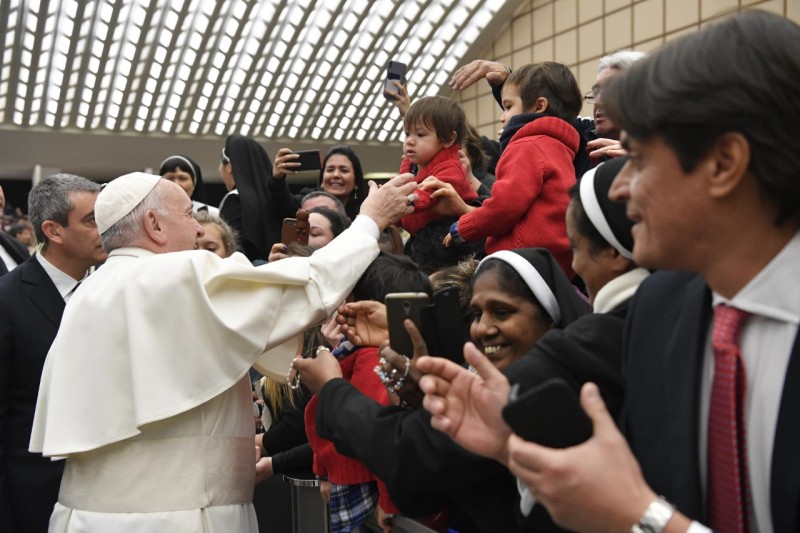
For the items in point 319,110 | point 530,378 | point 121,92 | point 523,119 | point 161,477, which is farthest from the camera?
point 319,110

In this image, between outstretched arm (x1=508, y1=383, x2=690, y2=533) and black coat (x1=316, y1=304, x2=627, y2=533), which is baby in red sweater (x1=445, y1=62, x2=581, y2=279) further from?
outstretched arm (x1=508, y1=383, x2=690, y2=533)

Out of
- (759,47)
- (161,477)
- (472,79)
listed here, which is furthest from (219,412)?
(472,79)

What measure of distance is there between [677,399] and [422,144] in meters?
2.78

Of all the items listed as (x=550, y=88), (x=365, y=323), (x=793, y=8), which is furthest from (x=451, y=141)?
(x=793, y=8)

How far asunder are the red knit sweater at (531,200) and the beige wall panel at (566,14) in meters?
9.02

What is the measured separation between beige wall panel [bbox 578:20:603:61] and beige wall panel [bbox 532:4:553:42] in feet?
4.09

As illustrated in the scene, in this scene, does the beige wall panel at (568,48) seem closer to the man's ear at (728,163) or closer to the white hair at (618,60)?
the white hair at (618,60)

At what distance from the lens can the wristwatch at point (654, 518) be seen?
1.13m

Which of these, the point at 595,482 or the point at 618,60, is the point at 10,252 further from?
the point at 595,482

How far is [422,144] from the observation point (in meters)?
3.94

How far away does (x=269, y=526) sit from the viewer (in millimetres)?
3637

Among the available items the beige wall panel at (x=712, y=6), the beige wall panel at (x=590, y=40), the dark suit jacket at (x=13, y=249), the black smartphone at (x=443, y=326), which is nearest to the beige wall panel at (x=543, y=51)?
the beige wall panel at (x=590, y=40)

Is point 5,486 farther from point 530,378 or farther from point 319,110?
point 319,110

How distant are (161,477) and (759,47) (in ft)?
6.79
